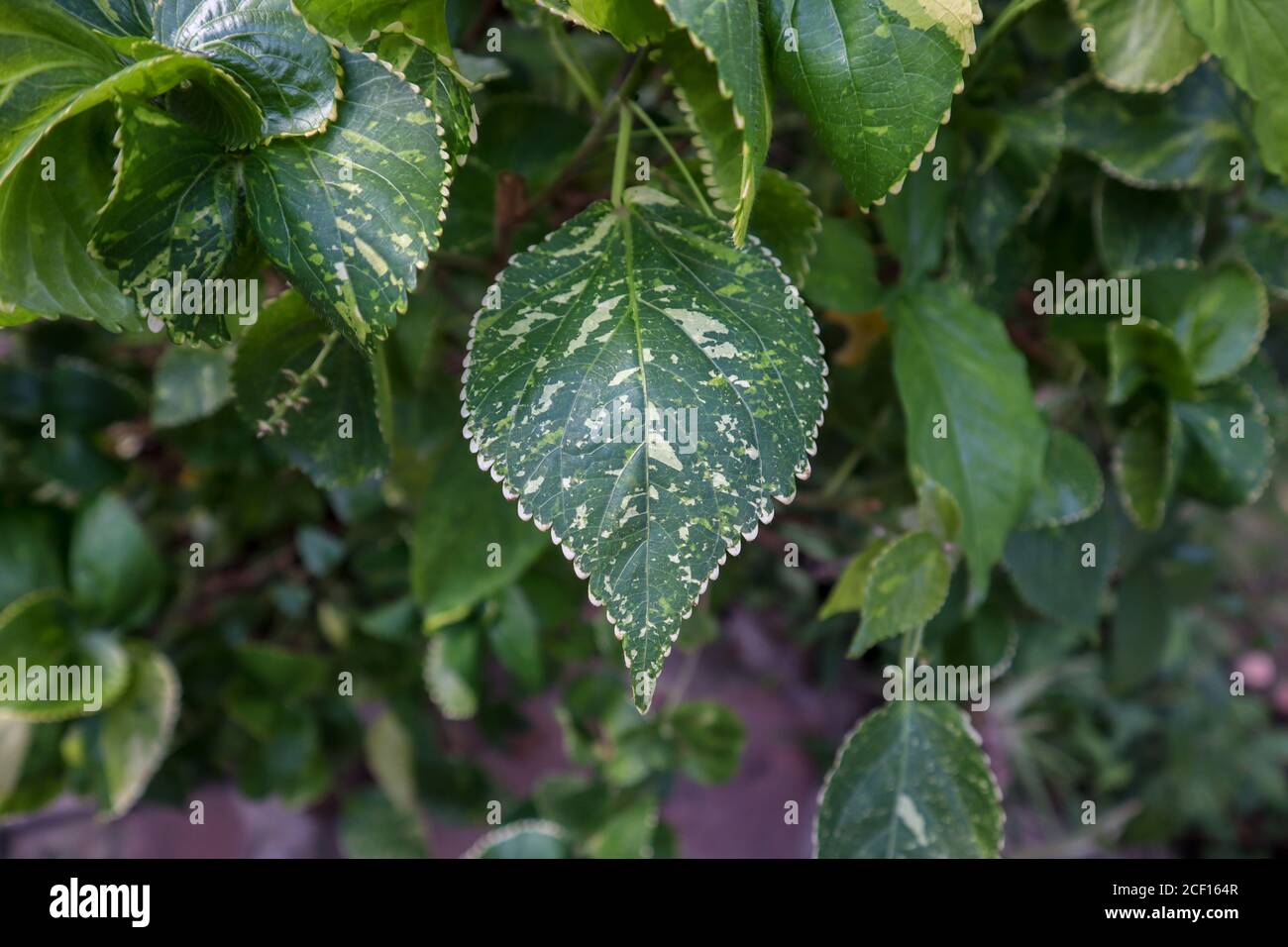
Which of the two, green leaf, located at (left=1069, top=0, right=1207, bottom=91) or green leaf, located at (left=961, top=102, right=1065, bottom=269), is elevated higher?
green leaf, located at (left=1069, top=0, right=1207, bottom=91)

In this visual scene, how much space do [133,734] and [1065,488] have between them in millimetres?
744

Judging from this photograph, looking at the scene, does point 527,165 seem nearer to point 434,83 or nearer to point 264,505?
point 434,83

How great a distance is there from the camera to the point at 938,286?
1.87 feet

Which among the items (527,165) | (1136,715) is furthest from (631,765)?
(1136,715)

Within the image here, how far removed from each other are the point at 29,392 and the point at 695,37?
2.50ft

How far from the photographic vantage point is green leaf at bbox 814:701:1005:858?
1.81 feet

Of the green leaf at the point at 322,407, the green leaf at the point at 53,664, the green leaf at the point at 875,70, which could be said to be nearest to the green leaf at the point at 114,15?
the green leaf at the point at 322,407

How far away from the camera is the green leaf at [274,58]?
14.7 inches

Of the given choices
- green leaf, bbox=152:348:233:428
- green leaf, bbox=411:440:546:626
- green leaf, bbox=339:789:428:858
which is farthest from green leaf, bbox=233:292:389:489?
green leaf, bbox=339:789:428:858

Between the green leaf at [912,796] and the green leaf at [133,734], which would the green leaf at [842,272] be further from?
the green leaf at [133,734]

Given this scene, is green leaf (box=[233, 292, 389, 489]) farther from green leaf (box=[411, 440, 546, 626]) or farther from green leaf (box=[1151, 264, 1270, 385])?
green leaf (box=[1151, 264, 1270, 385])

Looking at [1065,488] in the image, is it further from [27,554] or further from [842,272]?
[27,554]

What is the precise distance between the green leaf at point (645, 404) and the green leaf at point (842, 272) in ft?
0.44

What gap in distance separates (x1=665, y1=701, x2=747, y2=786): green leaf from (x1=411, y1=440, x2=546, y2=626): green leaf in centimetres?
33
